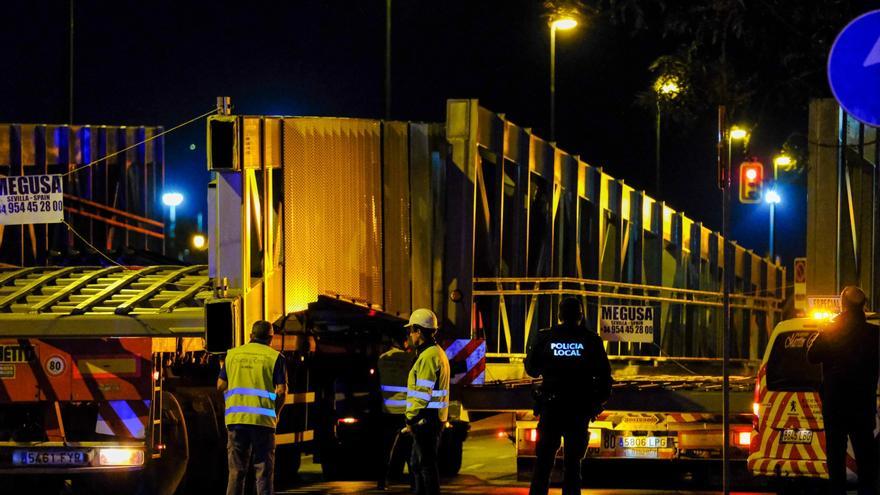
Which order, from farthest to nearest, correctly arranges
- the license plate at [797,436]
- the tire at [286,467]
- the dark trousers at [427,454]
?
the tire at [286,467] < the license plate at [797,436] < the dark trousers at [427,454]

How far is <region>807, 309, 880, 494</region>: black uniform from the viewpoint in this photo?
36.9 feet

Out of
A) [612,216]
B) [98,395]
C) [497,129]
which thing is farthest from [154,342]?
[612,216]

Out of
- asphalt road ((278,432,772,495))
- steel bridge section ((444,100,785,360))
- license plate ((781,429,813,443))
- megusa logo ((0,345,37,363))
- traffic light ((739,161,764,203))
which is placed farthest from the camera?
traffic light ((739,161,764,203))

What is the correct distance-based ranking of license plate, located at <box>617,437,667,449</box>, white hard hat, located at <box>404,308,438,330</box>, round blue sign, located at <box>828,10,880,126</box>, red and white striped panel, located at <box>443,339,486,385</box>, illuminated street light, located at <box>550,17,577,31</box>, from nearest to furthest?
round blue sign, located at <box>828,10,880,126</box> < white hard hat, located at <box>404,308,438,330</box> < license plate, located at <box>617,437,667,449</box> < red and white striped panel, located at <box>443,339,486,385</box> < illuminated street light, located at <box>550,17,577,31</box>

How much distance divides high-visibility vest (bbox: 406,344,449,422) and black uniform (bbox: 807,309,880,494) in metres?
Result: 3.09

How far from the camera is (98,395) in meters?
12.2

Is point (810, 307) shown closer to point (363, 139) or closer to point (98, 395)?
point (363, 139)

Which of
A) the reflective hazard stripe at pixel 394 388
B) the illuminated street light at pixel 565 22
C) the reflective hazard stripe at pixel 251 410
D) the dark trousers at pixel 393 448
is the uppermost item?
the illuminated street light at pixel 565 22

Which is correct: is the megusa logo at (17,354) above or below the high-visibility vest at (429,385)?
above

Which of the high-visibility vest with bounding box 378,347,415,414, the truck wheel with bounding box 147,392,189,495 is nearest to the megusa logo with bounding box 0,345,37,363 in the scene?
the truck wheel with bounding box 147,392,189,495

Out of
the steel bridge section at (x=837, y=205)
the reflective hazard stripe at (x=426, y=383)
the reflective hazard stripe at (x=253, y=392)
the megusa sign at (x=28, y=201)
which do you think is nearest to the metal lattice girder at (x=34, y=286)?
the megusa sign at (x=28, y=201)

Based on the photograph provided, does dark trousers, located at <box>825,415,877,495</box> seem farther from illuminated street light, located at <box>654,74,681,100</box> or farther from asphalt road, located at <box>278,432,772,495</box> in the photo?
illuminated street light, located at <box>654,74,681,100</box>

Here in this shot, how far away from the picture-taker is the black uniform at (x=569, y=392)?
11.0m

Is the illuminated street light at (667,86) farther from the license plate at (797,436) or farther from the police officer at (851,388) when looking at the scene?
the police officer at (851,388)
